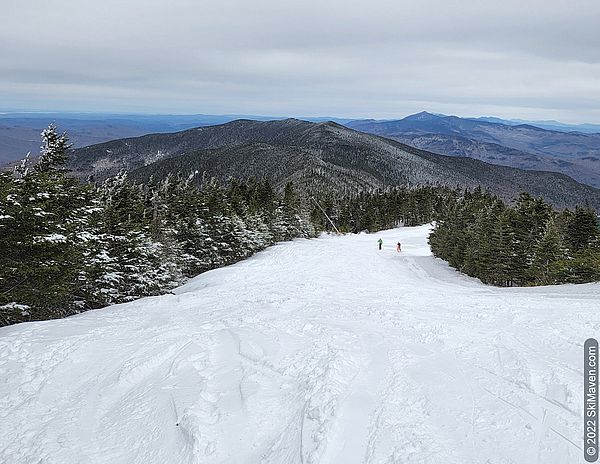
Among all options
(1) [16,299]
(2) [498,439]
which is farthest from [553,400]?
(1) [16,299]

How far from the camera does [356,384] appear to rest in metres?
7.39

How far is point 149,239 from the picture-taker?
84.5 ft

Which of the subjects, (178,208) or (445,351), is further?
(178,208)

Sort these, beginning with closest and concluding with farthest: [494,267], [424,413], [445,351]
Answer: [424,413], [445,351], [494,267]

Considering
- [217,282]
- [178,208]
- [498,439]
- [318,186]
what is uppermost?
[498,439]

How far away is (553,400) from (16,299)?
55.2 ft

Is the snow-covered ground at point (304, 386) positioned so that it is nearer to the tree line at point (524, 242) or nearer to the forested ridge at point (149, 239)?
the forested ridge at point (149, 239)

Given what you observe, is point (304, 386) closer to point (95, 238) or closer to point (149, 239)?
point (95, 238)

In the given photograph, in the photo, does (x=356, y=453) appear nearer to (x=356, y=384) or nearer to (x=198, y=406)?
(x=356, y=384)

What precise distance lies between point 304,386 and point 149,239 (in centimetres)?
2068

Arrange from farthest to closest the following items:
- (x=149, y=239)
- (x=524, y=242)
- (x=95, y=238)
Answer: (x=524, y=242), (x=149, y=239), (x=95, y=238)

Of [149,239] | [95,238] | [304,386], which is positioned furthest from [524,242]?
[95,238]

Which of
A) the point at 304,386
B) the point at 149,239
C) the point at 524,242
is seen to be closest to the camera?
the point at 304,386

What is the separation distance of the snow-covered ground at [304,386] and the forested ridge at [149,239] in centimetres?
477
